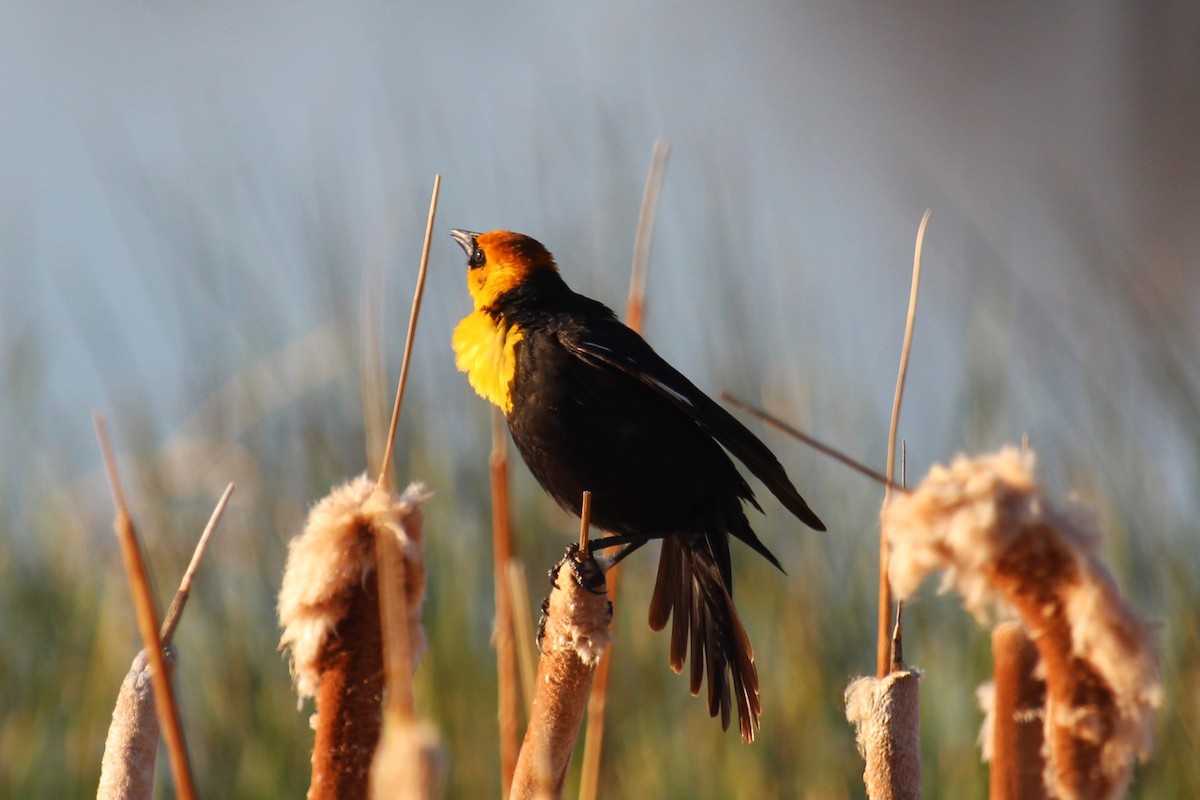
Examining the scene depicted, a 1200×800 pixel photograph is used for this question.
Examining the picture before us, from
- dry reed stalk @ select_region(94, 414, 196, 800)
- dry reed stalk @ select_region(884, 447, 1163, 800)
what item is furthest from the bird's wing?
dry reed stalk @ select_region(94, 414, 196, 800)

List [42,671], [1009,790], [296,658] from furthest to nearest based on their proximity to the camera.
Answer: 1. [42,671]
2. [296,658]
3. [1009,790]

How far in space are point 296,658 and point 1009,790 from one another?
1.72 feet

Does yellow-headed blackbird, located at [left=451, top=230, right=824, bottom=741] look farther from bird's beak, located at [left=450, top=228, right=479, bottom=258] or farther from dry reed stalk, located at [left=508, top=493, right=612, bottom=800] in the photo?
dry reed stalk, located at [left=508, top=493, right=612, bottom=800]

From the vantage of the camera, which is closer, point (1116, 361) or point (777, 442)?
point (1116, 361)

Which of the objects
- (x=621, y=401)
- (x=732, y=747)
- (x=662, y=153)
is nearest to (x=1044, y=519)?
(x=662, y=153)

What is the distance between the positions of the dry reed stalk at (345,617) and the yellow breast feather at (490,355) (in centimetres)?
94

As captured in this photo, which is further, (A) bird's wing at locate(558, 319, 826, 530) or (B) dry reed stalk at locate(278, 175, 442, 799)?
(A) bird's wing at locate(558, 319, 826, 530)

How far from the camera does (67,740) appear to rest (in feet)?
8.92

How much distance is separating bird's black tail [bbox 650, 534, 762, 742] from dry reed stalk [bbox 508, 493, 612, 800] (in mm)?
736

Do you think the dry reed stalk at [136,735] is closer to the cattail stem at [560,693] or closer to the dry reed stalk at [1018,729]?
the cattail stem at [560,693]

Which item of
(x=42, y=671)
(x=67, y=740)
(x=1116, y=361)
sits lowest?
(x=67, y=740)

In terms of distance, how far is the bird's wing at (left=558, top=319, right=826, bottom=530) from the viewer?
1.51 m

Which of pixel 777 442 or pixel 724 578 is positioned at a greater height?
pixel 777 442

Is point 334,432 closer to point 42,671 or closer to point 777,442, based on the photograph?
point 42,671
